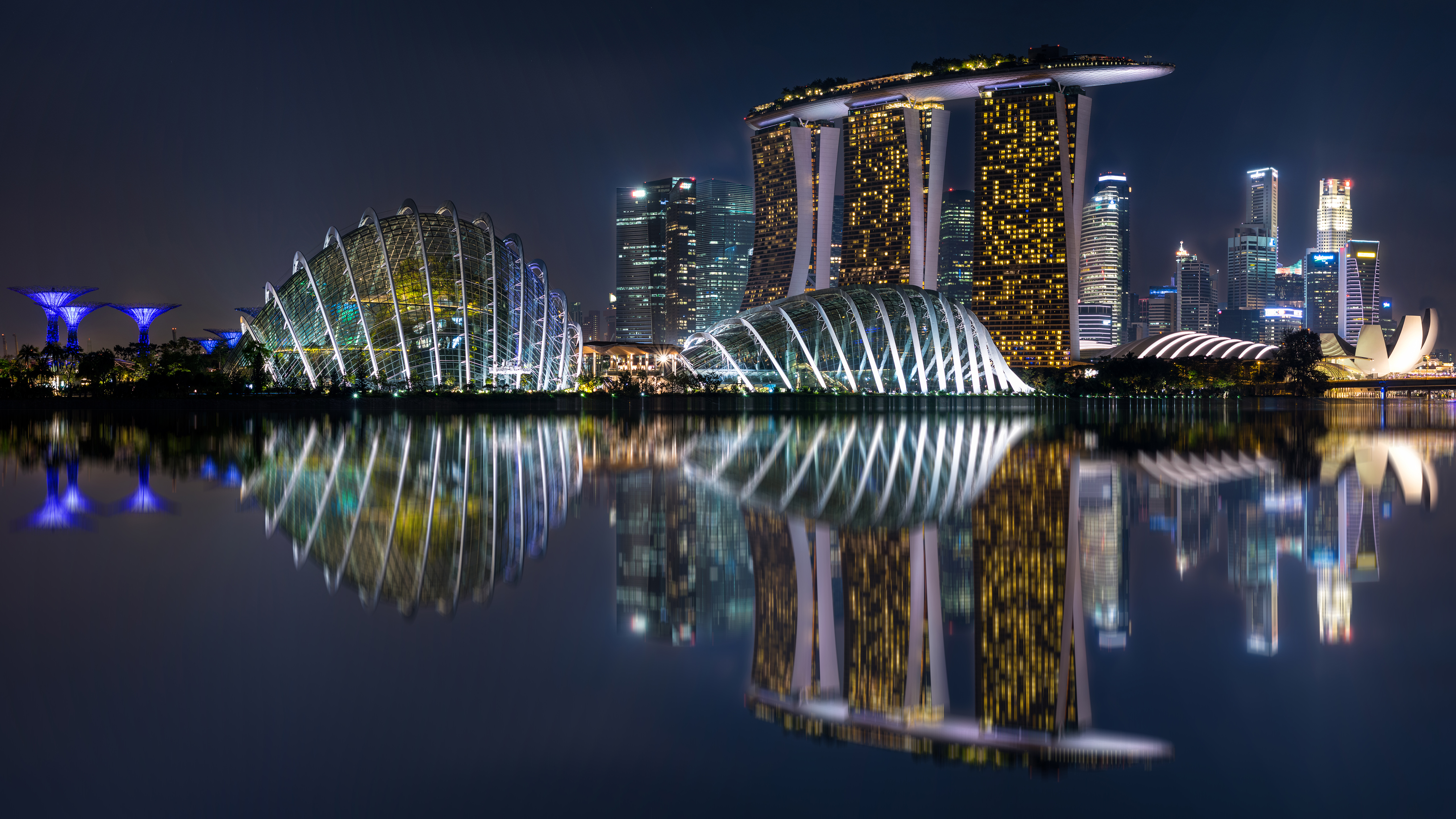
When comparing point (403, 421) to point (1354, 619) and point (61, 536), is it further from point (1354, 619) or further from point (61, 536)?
point (1354, 619)

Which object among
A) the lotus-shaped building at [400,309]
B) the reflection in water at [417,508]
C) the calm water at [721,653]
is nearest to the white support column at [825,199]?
the lotus-shaped building at [400,309]

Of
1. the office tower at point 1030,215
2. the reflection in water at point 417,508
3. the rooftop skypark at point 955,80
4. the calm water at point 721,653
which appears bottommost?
the calm water at point 721,653

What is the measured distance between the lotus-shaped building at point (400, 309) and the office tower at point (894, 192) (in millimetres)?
93163

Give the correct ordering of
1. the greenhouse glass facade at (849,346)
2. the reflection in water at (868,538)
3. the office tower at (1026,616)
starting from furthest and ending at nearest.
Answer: the greenhouse glass facade at (849,346) → the reflection in water at (868,538) → the office tower at (1026,616)

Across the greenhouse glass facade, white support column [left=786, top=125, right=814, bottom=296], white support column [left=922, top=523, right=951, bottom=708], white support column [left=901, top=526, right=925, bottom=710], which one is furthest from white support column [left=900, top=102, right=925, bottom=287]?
white support column [left=901, top=526, right=925, bottom=710]

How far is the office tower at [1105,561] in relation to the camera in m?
10.3

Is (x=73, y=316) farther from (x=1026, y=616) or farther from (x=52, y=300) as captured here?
(x=1026, y=616)

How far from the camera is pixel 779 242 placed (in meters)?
170

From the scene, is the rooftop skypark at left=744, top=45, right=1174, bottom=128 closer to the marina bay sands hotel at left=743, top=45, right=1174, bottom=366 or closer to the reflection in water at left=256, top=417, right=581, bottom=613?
the marina bay sands hotel at left=743, top=45, right=1174, bottom=366

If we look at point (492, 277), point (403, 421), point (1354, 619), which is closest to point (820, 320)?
point (492, 277)

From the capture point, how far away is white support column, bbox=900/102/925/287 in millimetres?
162625

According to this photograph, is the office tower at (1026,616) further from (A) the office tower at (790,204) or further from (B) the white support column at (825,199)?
(B) the white support column at (825,199)

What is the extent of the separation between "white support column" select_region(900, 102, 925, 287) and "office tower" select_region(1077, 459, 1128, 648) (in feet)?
465

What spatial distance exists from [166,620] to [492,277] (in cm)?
6753
